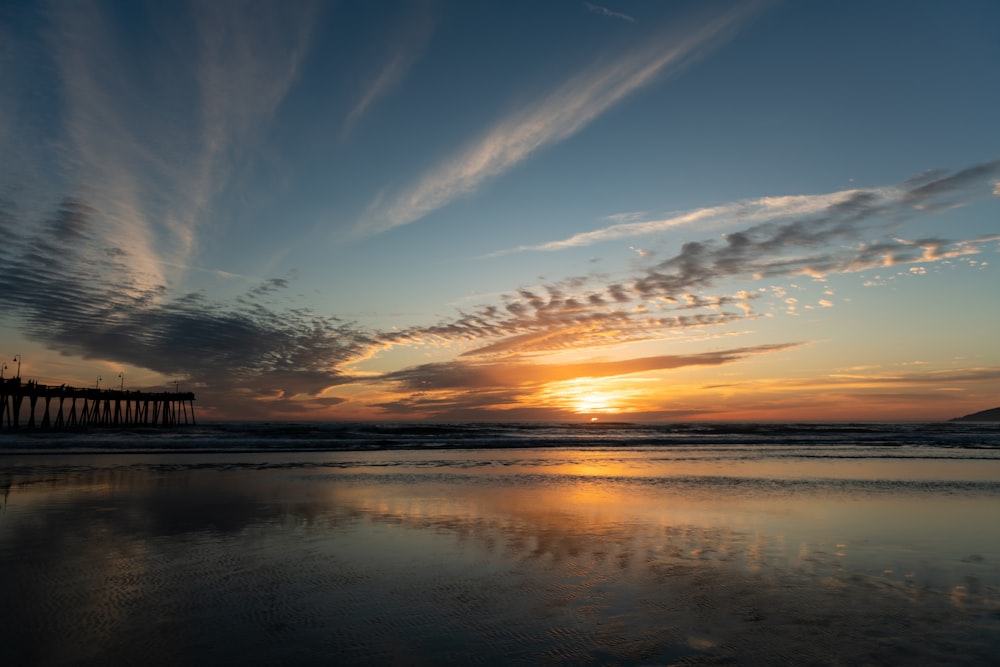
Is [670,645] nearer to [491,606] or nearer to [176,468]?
[491,606]

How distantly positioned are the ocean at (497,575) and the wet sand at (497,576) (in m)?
0.04

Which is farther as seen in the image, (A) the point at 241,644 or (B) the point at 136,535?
(B) the point at 136,535

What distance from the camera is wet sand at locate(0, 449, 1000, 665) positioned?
18.1 feet

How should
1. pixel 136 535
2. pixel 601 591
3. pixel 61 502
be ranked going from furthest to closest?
pixel 61 502 < pixel 136 535 < pixel 601 591

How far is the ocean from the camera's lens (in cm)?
553

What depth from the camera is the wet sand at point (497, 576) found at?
5527mm

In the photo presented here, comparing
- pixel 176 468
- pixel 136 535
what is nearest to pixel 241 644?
pixel 136 535

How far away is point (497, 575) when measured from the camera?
802cm

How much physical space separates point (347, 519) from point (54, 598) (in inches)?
225

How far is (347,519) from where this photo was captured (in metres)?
12.2

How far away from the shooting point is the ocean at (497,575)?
5527mm

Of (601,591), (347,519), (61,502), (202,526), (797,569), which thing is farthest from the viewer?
(61,502)

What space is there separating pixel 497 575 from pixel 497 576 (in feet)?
0.14

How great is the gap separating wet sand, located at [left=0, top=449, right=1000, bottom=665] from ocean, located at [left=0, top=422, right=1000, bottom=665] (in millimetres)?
37
